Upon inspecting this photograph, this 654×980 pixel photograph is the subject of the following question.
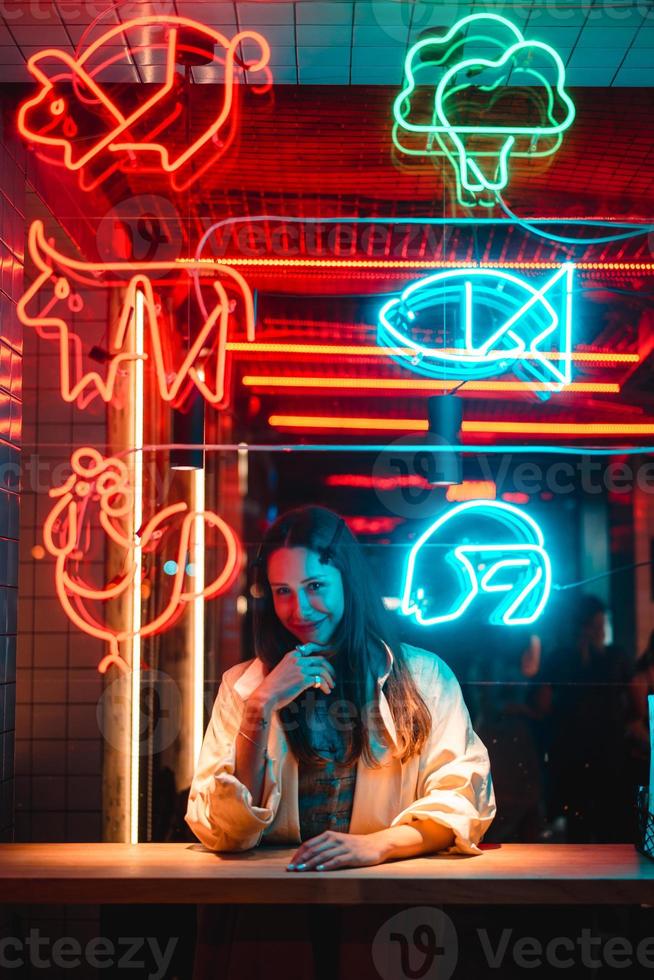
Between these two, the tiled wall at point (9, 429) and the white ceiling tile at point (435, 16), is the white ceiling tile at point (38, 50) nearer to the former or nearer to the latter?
the tiled wall at point (9, 429)

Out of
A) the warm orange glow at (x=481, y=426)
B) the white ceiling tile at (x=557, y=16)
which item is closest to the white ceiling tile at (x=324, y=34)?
the white ceiling tile at (x=557, y=16)

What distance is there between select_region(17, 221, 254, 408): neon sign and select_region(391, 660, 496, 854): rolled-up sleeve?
1175 mm

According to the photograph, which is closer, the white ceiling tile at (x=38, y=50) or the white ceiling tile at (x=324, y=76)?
the white ceiling tile at (x=38, y=50)

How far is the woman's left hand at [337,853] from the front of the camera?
8.00 feet

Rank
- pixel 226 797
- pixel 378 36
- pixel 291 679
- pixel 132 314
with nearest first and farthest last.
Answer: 1. pixel 226 797
2. pixel 291 679
3. pixel 378 36
4. pixel 132 314

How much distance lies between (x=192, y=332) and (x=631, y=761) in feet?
6.91

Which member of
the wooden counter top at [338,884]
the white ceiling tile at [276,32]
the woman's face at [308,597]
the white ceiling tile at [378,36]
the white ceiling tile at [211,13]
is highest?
the white ceiling tile at [211,13]

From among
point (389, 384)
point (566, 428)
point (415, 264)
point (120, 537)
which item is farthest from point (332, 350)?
point (120, 537)

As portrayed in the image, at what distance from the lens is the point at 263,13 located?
9.92ft

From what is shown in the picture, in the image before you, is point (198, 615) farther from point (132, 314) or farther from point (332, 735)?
point (132, 314)

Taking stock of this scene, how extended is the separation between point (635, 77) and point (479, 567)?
175cm

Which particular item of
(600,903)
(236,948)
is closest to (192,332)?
(236,948)

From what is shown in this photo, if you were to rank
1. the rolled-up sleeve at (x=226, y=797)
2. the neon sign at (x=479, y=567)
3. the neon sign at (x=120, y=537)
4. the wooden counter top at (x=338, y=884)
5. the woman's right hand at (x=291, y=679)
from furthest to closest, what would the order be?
1. the neon sign at (x=120, y=537)
2. the neon sign at (x=479, y=567)
3. the woman's right hand at (x=291, y=679)
4. the rolled-up sleeve at (x=226, y=797)
5. the wooden counter top at (x=338, y=884)

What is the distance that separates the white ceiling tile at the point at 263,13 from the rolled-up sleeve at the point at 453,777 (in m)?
2.13
